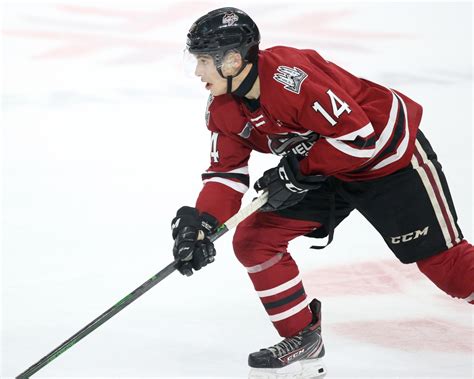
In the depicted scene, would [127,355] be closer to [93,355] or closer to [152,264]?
[93,355]

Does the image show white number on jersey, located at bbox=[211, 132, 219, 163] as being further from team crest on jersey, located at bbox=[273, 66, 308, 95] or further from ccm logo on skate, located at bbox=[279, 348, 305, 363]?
ccm logo on skate, located at bbox=[279, 348, 305, 363]

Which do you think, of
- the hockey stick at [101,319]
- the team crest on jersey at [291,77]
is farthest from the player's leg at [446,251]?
the hockey stick at [101,319]

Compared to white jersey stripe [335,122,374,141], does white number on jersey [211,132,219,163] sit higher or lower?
higher

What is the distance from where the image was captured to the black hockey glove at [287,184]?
2834 millimetres

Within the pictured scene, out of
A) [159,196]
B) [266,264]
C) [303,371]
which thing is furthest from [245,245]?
[159,196]

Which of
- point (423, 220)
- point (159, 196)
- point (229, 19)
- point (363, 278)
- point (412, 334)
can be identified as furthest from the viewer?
point (159, 196)

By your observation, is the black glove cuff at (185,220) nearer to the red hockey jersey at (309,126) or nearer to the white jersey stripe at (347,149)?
the red hockey jersey at (309,126)

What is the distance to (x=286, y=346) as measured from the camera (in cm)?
300

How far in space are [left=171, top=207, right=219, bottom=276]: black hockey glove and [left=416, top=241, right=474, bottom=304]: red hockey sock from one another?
695mm

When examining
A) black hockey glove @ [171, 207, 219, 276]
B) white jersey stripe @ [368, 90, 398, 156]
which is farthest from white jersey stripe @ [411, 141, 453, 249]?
black hockey glove @ [171, 207, 219, 276]

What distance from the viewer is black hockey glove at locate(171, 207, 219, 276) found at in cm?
276

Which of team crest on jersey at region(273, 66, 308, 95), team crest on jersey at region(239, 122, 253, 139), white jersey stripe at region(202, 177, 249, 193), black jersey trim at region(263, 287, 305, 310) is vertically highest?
team crest on jersey at region(273, 66, 308, 95)

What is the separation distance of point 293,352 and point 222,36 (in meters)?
1.04

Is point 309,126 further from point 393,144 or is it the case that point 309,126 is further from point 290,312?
point 290,312
